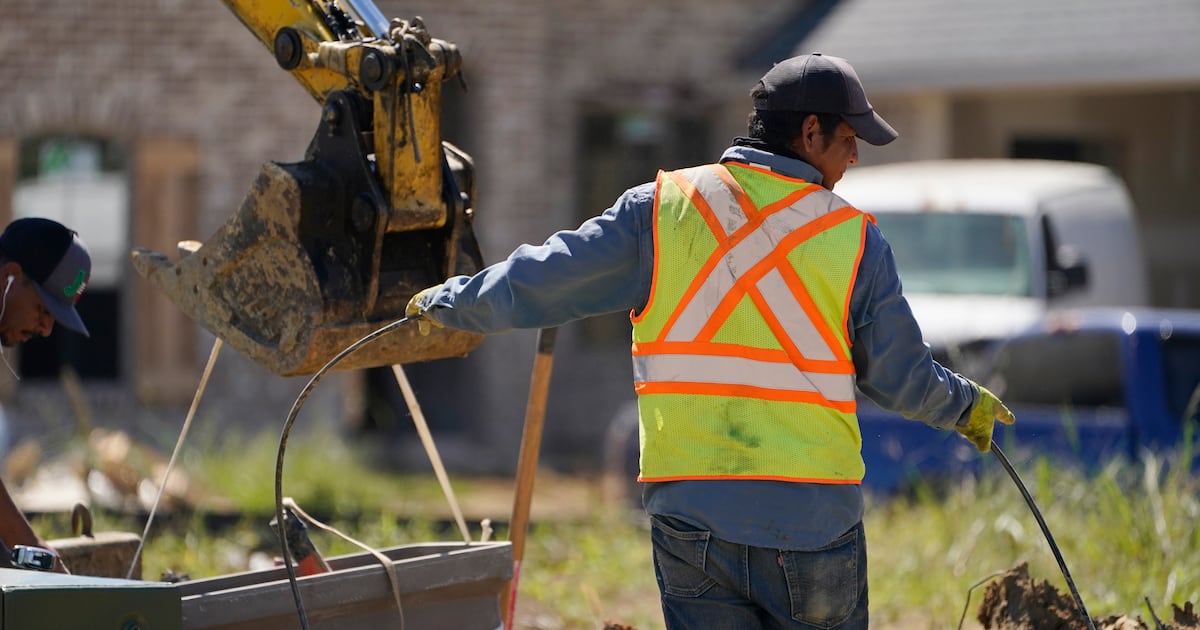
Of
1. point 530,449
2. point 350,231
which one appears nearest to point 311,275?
point 350,231

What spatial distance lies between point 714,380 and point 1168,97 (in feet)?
44.9

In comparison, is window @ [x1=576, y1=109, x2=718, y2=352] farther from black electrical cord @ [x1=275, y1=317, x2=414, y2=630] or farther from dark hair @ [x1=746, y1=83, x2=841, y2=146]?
dark hair @ [x1=746, y1=83, x2=841, y2=146]

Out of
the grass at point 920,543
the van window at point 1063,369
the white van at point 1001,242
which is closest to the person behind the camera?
the grass at point 920,543

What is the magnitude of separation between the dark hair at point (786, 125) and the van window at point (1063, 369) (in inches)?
207

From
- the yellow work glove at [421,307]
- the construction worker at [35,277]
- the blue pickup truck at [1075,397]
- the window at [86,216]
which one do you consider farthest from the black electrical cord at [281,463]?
the window at [86,216]

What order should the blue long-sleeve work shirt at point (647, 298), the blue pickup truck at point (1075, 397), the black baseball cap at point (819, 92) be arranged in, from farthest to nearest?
the blue pickup truck at point (1075, 397)
the black baseball cap at point (819, 92)
the blue long-sleeve work shirt at point (647, 298)

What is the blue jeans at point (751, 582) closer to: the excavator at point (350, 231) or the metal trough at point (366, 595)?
the metal trough at point (366, 595)

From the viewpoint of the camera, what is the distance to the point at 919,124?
44.5 feet

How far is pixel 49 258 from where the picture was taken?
449 cm

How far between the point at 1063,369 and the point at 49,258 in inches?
241

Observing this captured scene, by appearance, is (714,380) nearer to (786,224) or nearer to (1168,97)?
(786,224)

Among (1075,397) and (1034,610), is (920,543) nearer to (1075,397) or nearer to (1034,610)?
(1075,397)

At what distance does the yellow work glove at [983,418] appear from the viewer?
3.96 m

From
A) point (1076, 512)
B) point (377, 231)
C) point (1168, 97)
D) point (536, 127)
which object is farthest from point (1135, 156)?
point (377, 231)
